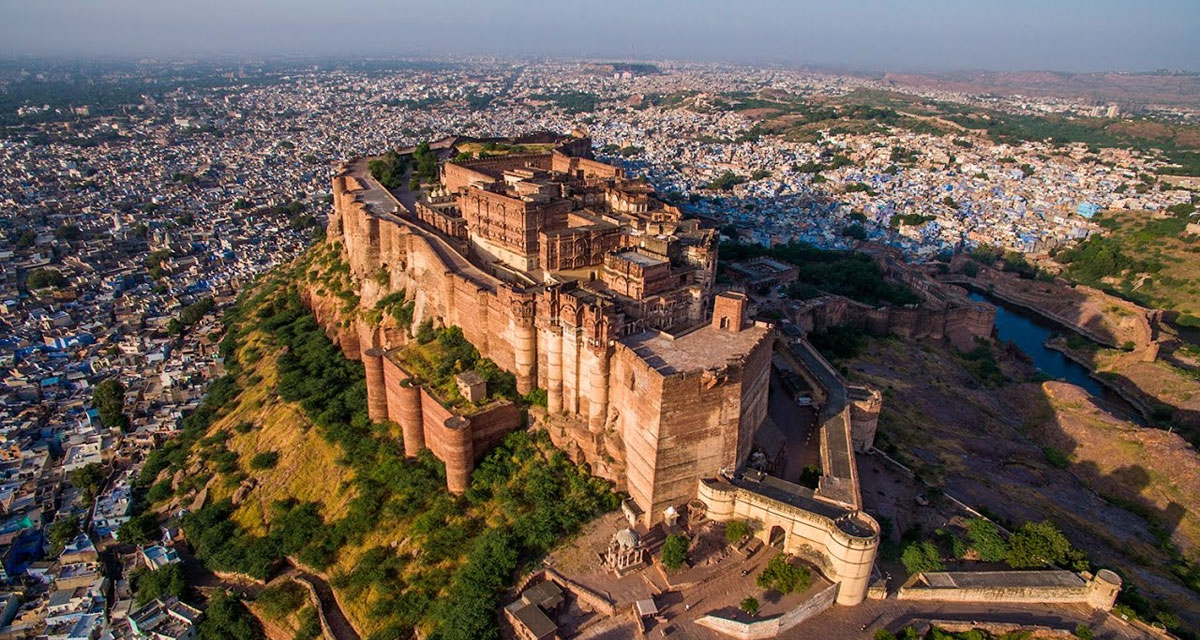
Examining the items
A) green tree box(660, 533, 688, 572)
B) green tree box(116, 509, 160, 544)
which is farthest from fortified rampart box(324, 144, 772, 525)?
green tree box(116, 509, 160, 544)

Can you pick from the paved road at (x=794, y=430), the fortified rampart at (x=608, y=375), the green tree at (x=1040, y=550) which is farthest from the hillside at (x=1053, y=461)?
the fortified rampart at (x=608, y=375)

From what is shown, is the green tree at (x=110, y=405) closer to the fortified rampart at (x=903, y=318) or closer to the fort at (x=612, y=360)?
the fort at (x=612, y=360)

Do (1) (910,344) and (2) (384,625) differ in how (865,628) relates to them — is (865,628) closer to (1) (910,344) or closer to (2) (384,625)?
(2) (384,625)

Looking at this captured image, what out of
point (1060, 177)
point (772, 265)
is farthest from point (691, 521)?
point (1060, 177)

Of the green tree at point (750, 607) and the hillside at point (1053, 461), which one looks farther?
the hillside at point (1053, 461)

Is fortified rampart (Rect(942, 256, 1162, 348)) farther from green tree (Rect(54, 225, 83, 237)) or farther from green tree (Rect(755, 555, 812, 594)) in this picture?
green tree (Rect(54, 225, 83, 237))
